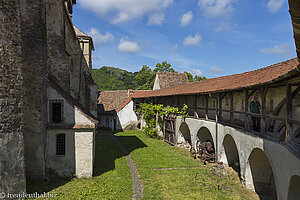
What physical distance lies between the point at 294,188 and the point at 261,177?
4.17 m

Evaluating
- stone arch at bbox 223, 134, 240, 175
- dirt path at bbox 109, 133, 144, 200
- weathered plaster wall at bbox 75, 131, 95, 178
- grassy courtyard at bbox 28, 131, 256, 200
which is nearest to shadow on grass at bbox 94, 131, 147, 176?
grassy courtyard at bbox 28, 131, 256, 200

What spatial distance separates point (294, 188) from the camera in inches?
228

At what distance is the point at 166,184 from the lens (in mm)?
10688

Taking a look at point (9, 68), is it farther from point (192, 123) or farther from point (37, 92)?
point (192, 123)

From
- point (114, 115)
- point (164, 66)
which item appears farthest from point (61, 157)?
point (164, 66)

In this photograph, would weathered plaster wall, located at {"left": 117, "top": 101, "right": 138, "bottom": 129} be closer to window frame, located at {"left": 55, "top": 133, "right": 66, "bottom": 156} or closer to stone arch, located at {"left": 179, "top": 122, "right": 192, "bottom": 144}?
stone arch, located at {"left": 179, "top": 122, "right": 192, "bottom": 144}

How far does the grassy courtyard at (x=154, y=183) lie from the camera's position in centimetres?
941

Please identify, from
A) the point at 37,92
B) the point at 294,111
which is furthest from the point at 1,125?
the point at 294,111

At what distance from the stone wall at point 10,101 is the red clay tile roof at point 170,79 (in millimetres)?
24613

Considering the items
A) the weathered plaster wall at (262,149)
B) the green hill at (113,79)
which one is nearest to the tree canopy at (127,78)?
the green hill at (113,79)

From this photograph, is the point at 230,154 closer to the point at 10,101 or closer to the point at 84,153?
the point at 84,153

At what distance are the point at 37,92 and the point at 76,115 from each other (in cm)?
229

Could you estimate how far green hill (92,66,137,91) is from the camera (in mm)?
69100

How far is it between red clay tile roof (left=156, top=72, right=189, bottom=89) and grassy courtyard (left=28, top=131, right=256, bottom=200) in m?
18.2
